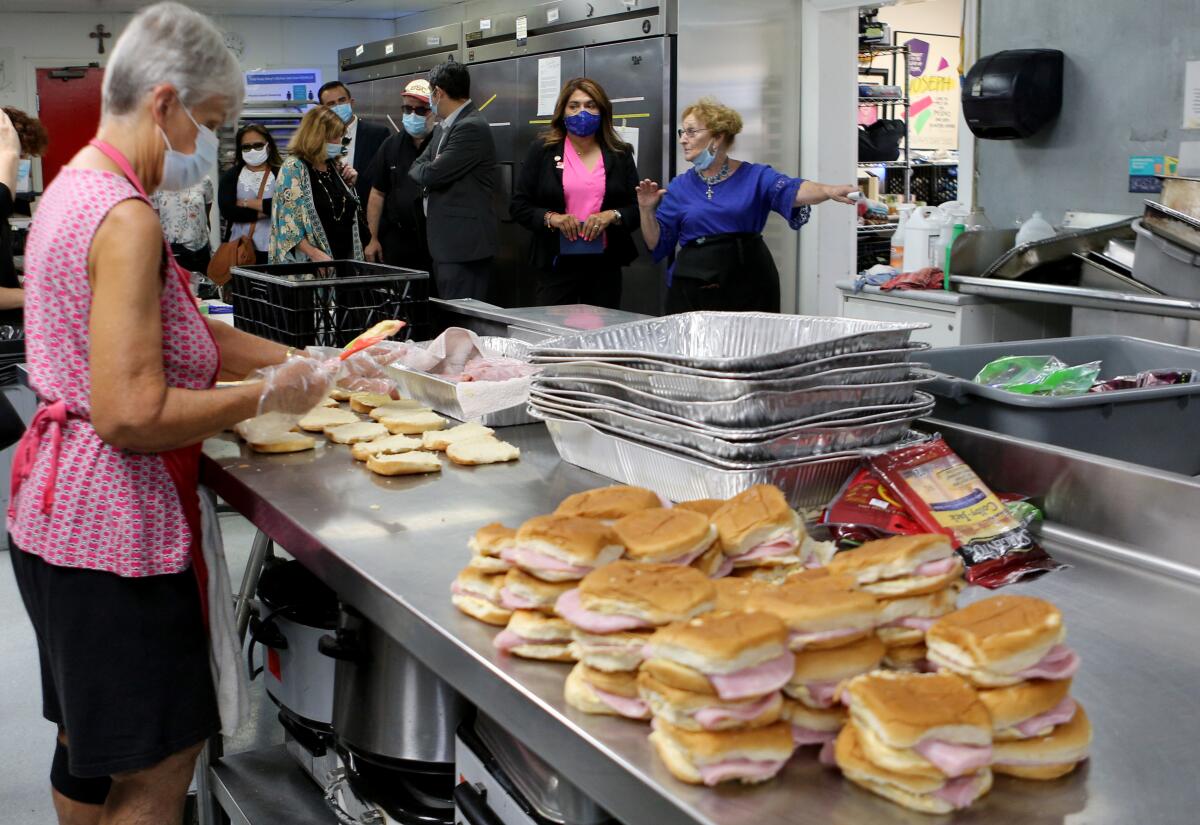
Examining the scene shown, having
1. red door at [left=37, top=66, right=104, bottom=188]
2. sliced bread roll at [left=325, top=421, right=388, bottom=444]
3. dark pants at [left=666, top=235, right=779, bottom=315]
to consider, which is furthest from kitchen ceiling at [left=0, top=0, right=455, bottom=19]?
sliced bread roll at [left=325, top=421, right=388, bottom=444]

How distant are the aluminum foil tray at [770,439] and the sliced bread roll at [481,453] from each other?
253mm

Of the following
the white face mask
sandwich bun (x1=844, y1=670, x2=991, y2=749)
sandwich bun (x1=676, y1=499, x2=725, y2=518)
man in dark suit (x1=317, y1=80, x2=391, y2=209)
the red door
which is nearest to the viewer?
sandwich bun (x1=844, y1=670, x2=991, y2=749)

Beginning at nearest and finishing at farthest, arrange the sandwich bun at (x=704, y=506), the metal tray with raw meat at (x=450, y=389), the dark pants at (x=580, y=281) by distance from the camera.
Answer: the sandwich bun at (x=704, y=506)
the metal tray with raw meat at (x=450, y=389)
the dark pants at (x=580, y=281)

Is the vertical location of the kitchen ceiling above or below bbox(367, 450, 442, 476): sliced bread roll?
above

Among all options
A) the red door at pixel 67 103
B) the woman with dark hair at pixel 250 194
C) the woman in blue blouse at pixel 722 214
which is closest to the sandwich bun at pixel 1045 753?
the woman in blue blouse at pixel 722 214

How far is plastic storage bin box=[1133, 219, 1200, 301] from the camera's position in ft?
13.4

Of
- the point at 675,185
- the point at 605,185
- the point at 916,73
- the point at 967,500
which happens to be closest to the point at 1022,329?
the point at 675,185

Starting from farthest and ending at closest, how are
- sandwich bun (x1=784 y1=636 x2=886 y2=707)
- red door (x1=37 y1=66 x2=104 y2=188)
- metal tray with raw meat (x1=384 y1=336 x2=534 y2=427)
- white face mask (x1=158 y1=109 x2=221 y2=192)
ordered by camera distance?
red door (x1=37 y1=66 x2=104 y2=188) < metal tray with raw meat (x1=384 y1=336 x2=534 y2=427) < white face mask (x1=158 y1=109 x2=221 y2=192) < sandwich bun (x1=784 y1=636 x2=886 y2=707)

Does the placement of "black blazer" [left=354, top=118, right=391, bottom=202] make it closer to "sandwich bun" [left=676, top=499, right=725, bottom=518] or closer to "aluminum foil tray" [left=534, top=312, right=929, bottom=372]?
"aluminum foil tray" [left=534, top=312, right=929, bottom=372]

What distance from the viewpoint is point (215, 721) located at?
1.85 meters

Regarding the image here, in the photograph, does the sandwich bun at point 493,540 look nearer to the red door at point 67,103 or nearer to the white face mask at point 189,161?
the white face mask at point 189,161

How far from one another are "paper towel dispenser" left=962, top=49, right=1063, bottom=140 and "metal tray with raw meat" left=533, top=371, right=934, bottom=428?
3.90m

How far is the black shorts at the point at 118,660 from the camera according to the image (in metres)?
1.72

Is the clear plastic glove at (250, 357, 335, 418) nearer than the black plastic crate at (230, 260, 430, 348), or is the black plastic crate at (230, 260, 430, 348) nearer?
the clear plastic glove at (250, 357, 335, 418)
